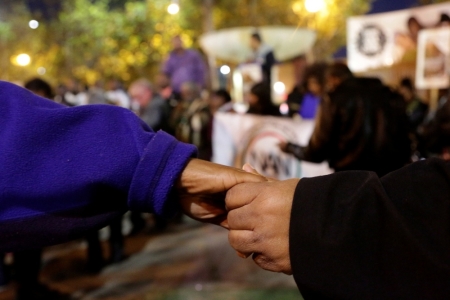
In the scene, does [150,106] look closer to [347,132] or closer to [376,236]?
[347,132]

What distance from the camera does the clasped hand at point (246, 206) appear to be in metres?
1.36

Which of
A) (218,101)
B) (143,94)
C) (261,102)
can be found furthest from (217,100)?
(261,102)

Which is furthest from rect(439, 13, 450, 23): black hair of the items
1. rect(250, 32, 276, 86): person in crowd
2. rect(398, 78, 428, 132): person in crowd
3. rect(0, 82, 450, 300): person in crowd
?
rect(0, 82, 450, 300): person in crowd

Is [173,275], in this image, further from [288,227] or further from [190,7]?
[190,7]

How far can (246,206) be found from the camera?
4.96 feet

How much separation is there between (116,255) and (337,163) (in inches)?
118

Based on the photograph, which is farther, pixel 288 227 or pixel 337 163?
pixel 337 163

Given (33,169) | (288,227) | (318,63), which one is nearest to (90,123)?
(33,169)

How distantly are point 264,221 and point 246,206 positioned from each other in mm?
122

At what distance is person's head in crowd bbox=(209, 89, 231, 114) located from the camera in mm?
7395

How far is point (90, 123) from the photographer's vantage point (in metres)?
1.56

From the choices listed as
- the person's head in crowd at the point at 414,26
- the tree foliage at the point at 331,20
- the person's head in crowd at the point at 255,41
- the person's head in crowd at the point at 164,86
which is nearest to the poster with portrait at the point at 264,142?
the person's head in crowd at the point at 255,41

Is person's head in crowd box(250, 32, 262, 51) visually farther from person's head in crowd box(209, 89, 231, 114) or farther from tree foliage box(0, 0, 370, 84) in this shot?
tree foliage box(0, 0, 370, 84)

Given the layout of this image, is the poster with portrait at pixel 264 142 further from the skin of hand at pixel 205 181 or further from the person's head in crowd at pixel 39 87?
the skin of hand at pixel 205 181
